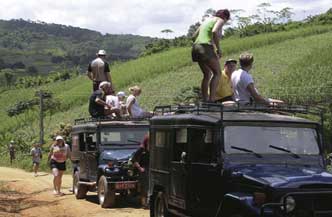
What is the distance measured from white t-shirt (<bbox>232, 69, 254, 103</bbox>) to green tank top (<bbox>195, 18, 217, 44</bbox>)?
811 millimetres

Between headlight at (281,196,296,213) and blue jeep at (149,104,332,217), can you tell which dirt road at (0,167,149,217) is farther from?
headlight at (281,196,296,213)

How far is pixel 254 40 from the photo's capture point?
60875mm

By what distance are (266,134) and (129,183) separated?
597 centimetres

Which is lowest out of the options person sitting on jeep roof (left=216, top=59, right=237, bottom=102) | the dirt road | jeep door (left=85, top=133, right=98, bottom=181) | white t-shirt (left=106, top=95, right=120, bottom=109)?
the dirt road

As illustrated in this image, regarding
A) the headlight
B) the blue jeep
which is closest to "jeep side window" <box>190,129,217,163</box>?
the blue jeep

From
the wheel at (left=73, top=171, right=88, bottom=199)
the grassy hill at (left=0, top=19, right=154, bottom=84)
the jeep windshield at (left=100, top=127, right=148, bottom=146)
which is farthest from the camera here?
the grassy hill at (left=0, top=19, right=154, bottom=84)

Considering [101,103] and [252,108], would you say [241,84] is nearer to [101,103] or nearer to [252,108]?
[252,108]

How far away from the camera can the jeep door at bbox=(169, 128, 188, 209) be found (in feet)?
32.0

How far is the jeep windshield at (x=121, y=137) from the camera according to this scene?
605 inches

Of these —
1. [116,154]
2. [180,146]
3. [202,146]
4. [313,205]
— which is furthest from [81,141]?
[313,205]

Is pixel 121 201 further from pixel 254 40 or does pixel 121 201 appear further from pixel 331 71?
pixel 254 40

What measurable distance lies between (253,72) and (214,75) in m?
34.8

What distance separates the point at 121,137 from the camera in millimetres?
15492

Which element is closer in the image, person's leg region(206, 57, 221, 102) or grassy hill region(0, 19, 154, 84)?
person's leg region(206, 57, 221, 102)
